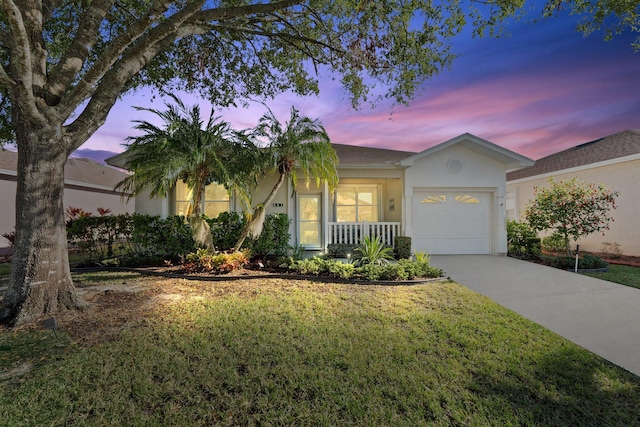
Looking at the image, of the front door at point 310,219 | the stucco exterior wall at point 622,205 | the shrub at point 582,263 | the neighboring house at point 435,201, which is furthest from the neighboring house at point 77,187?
the stucco exterior wall at point 622,205

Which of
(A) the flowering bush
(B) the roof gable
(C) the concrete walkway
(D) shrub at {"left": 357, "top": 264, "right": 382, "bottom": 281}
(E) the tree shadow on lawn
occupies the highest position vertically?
(B) the roof gable

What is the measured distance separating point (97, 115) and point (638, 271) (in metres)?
13.3

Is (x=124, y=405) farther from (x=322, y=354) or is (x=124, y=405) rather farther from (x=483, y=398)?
(x=483, y=398)

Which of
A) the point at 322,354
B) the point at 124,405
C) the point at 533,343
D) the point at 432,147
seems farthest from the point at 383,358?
the point at 432,147

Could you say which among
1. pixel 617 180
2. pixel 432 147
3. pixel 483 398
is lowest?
pixel 483 398

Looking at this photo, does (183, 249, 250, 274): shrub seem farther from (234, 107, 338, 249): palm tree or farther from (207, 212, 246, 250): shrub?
(207, 212, 246, 250): shrub

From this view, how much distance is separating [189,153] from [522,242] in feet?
37.1

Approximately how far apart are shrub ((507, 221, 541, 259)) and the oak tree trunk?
12.7m

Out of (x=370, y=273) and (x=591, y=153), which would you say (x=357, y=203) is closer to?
(x=370, y=273)

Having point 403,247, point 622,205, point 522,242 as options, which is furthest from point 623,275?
point 403,247

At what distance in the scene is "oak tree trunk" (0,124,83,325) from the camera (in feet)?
13.9

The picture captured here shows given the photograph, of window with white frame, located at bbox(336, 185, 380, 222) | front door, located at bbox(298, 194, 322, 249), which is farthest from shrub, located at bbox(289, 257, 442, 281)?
window with white frame, located at bbox(336, 185, 380, 222)

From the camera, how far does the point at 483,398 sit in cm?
254

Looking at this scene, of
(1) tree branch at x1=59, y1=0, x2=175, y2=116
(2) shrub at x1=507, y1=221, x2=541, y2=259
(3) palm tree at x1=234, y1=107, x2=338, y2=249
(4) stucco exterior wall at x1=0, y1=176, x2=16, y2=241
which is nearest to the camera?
(1) tree branch at x1=59, y1=0, x2=175, y2=116
